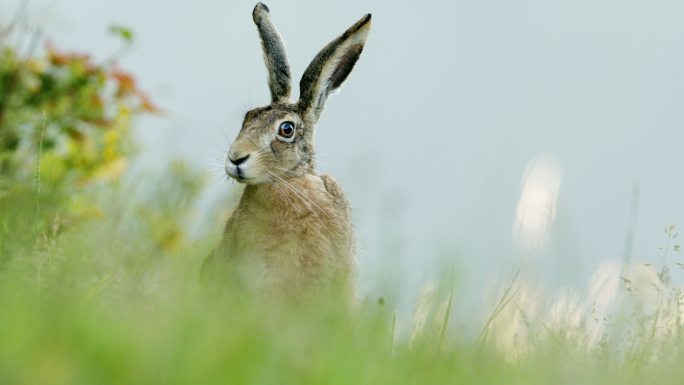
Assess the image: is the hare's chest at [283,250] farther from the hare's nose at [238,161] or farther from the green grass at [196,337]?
the hare's nose at [238,161]

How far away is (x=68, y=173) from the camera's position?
840cm

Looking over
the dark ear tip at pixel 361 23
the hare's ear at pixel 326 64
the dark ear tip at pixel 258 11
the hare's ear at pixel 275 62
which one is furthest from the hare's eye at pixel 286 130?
the dark ear tip at pixel 258 11

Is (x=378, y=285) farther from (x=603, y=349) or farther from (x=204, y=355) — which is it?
(x=204, y=355)

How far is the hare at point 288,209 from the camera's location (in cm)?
578

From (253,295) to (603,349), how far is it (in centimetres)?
196

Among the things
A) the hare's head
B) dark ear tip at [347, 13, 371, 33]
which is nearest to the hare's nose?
the hare's head

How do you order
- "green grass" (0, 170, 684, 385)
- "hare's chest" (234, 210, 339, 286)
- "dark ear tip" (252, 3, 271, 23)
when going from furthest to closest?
"dark ear tip" (252, 3, 271, 23), "hare's chest" (234, 210, 339, 286), "green grass" (0, 170, 684, 385)

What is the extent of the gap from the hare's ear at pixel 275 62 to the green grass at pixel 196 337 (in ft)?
3.66

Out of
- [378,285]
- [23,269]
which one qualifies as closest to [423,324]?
[378,285]

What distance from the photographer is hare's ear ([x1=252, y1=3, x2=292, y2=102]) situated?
21.4 ft

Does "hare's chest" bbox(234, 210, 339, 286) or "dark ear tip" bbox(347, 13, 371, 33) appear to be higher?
"dark ear tip" bbox(347, 13, 371, 33)

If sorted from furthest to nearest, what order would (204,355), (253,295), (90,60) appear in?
(90,60) < (253,295) < (204,355)

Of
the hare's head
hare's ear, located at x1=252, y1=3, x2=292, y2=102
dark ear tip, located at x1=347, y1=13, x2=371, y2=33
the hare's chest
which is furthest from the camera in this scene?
hare's ear, located at x1=252, y1=3, x2=292, y2=102

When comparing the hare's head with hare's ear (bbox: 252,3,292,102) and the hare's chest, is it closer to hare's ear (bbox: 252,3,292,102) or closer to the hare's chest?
hare's ear (bbox: 252,3,292,102)
